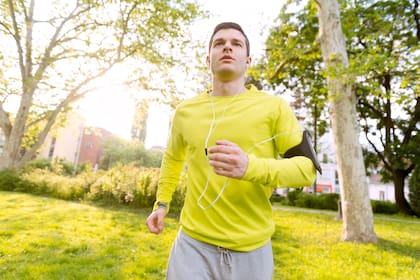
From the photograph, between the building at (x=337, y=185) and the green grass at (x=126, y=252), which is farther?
the building at (x=337, y=185)

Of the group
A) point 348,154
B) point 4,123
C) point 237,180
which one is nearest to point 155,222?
point 237,180

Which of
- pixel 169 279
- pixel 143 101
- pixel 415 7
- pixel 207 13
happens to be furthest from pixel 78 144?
pixel 169 279

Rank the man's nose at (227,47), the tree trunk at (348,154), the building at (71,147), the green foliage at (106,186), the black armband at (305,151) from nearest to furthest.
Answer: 1. the black armband at (305,151)
2. the man's nose at (227,47)
3. the tree trunk at (348,154)
4. the green foliage at (106,186)
5. the building at (71,147)

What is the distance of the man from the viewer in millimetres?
1588

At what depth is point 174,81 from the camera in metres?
17.2

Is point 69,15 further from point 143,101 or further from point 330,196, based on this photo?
point 330,196

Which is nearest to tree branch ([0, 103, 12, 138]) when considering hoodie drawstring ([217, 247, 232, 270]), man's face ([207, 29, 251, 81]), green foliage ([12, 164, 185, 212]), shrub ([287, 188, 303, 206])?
green foliage ([12, 164, 185, 212])

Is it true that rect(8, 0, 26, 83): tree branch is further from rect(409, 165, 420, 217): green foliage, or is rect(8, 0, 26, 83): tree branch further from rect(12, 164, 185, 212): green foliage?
rect(409, 165, 420, 217): green foliage

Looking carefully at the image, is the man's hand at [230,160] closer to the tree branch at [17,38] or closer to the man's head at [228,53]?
the man's head at [228,53]

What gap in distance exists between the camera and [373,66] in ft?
22.8

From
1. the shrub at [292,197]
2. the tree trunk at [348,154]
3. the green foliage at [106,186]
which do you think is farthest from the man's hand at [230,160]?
the shrub at [292,197]

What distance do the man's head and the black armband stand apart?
2.07 ft

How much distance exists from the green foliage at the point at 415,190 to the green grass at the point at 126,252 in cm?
1573

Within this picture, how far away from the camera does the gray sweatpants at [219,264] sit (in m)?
1.59
